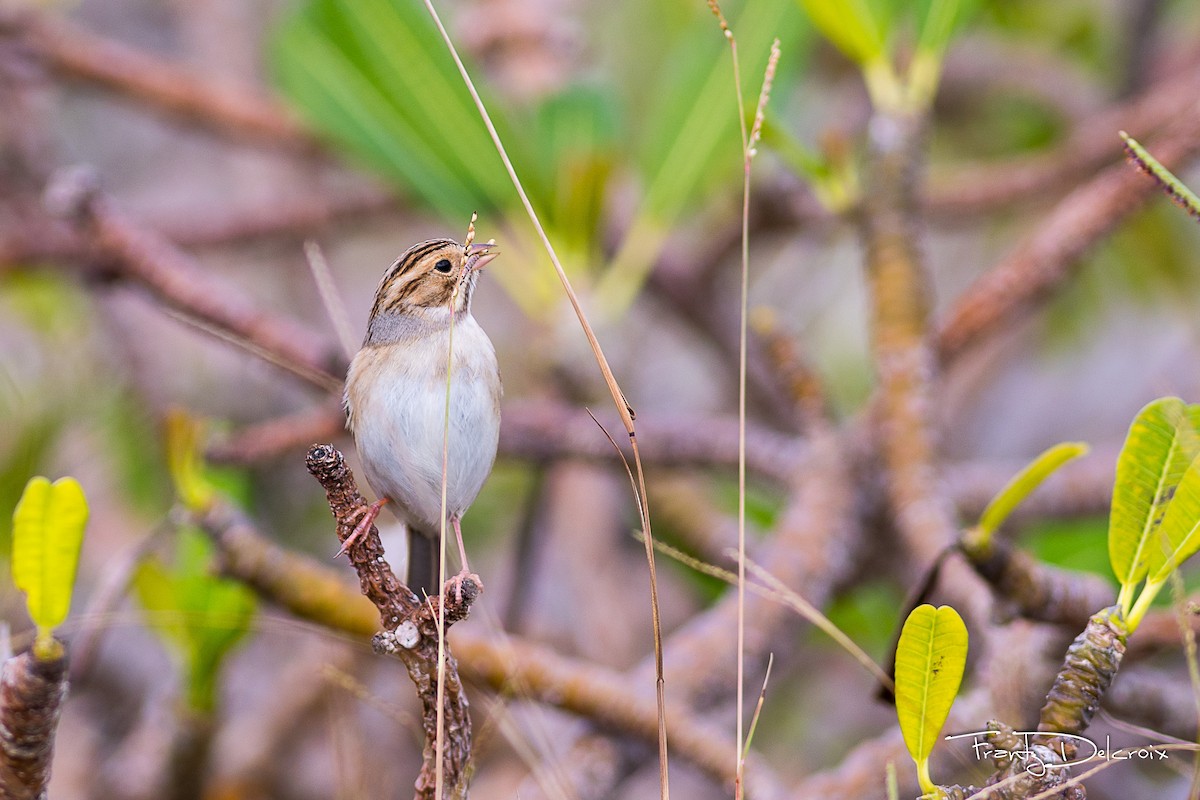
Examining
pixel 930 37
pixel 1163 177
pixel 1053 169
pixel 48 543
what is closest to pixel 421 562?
pixel 48 543

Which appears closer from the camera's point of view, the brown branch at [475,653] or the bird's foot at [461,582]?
the bird's foot at [461,582]

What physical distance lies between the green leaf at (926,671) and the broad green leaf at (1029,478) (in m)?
0.26

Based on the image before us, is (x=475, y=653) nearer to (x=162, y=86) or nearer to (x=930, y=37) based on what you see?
(x=930, y=37)

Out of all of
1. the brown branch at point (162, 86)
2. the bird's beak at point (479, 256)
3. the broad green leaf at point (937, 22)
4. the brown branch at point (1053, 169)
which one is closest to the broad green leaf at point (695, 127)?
the broad green leaf at point (937, 22)

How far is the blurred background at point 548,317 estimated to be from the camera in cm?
249

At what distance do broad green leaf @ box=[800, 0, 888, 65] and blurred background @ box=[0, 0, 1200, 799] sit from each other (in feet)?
0.30

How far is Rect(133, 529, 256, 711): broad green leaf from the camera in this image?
228 centimetres

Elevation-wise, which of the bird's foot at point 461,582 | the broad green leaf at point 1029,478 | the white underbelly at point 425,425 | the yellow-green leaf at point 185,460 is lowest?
the bird's foot at point 461,582

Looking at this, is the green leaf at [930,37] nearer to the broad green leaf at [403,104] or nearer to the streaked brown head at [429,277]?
the broad green leaf at [403,104]

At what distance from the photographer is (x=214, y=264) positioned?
4609 mm

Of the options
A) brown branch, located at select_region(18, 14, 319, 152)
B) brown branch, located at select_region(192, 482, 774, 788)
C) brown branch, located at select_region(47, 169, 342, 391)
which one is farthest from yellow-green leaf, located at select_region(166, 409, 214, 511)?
brown branch, located at select_region(18, 14, 319, 152)

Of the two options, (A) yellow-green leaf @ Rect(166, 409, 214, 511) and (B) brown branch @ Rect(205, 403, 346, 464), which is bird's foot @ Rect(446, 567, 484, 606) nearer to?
(A) yellow-green leaf @ Rect(166, 409, 214, 511)

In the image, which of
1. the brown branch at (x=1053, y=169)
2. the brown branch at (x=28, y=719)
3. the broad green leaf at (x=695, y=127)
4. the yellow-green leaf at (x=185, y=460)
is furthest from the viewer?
the brown branch at (x=1053, y=169)

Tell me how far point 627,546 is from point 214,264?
2.22 metres
